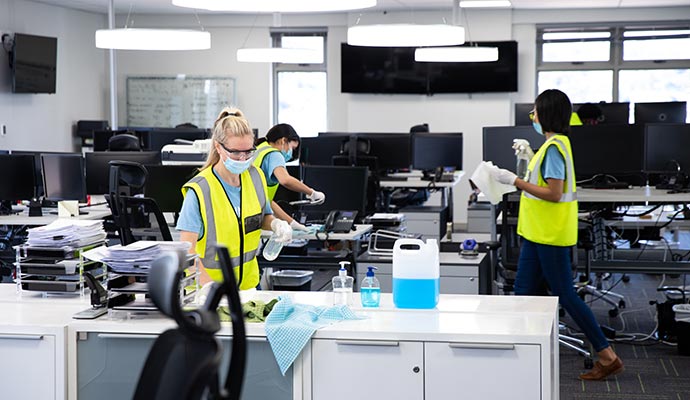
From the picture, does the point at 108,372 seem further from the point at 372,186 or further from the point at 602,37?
the point at 602,37

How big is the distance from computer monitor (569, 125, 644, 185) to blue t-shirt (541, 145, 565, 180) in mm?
2144

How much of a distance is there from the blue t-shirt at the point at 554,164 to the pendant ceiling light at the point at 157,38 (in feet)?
6.79

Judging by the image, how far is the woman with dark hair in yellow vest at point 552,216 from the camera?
4.75m

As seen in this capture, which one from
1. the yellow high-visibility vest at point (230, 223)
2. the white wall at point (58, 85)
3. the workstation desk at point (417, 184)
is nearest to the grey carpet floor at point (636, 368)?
the yellow high-visibility vest at point (230, 223)

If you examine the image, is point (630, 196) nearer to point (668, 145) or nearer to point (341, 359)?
point (668, 145)

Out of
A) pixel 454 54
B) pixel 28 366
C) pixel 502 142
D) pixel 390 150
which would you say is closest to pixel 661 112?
pixel 454 54

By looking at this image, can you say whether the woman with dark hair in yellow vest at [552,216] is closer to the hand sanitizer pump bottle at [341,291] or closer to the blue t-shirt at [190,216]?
the hand sanitizer pump bottle at [341,291]

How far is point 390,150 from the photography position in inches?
376

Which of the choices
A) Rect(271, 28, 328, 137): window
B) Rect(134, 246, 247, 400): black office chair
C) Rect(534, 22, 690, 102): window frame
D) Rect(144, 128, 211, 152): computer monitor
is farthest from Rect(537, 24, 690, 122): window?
Rect(134, 246, 247, 400): black office chair

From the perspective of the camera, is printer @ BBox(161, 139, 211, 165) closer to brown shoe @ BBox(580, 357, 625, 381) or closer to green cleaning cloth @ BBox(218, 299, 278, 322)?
brown shoe @ BBox(580, 357, 625, 381)

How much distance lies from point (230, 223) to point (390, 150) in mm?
6113

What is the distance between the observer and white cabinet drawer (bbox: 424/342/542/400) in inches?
110

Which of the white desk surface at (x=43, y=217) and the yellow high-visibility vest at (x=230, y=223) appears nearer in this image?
the yellow high-visibility vest at (x=230, y=223)

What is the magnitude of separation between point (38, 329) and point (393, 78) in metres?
10.0
